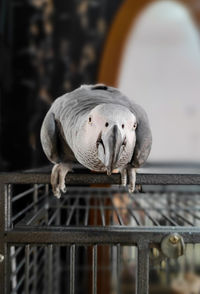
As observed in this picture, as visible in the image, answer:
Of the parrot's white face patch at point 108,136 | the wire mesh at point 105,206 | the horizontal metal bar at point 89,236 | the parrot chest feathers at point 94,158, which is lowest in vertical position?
the wire mesh at point 105,206

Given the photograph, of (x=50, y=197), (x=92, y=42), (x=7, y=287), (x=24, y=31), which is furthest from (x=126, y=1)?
(x=7, y=287)

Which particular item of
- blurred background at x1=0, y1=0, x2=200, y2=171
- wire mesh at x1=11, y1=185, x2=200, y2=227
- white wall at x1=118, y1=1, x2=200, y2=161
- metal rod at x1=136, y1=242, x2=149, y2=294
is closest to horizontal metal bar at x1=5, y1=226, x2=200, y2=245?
metal rod at x1=136, y1=242, x2=149, y2=294

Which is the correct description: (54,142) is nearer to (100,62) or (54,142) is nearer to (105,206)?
(105,206)

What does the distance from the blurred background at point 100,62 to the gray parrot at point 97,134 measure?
933 mm

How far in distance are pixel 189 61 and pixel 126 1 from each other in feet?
1.64

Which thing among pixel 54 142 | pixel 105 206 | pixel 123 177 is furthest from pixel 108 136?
pixel 105 206

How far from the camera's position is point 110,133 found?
0.50m

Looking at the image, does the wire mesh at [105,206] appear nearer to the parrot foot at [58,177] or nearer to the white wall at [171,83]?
the parrot foot at [58,177]

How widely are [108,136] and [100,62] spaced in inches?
55.3

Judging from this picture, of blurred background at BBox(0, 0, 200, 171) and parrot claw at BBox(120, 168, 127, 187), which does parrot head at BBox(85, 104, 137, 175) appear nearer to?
parrot claw at BBox(120, 168, 127, 187)

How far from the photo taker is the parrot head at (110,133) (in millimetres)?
500

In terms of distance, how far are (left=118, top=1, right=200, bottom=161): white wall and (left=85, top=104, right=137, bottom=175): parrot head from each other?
1475mm

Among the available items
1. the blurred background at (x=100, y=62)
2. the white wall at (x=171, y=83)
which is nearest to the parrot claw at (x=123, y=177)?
the blurred background at (x=100, y=62)

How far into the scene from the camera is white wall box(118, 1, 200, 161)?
201cm
